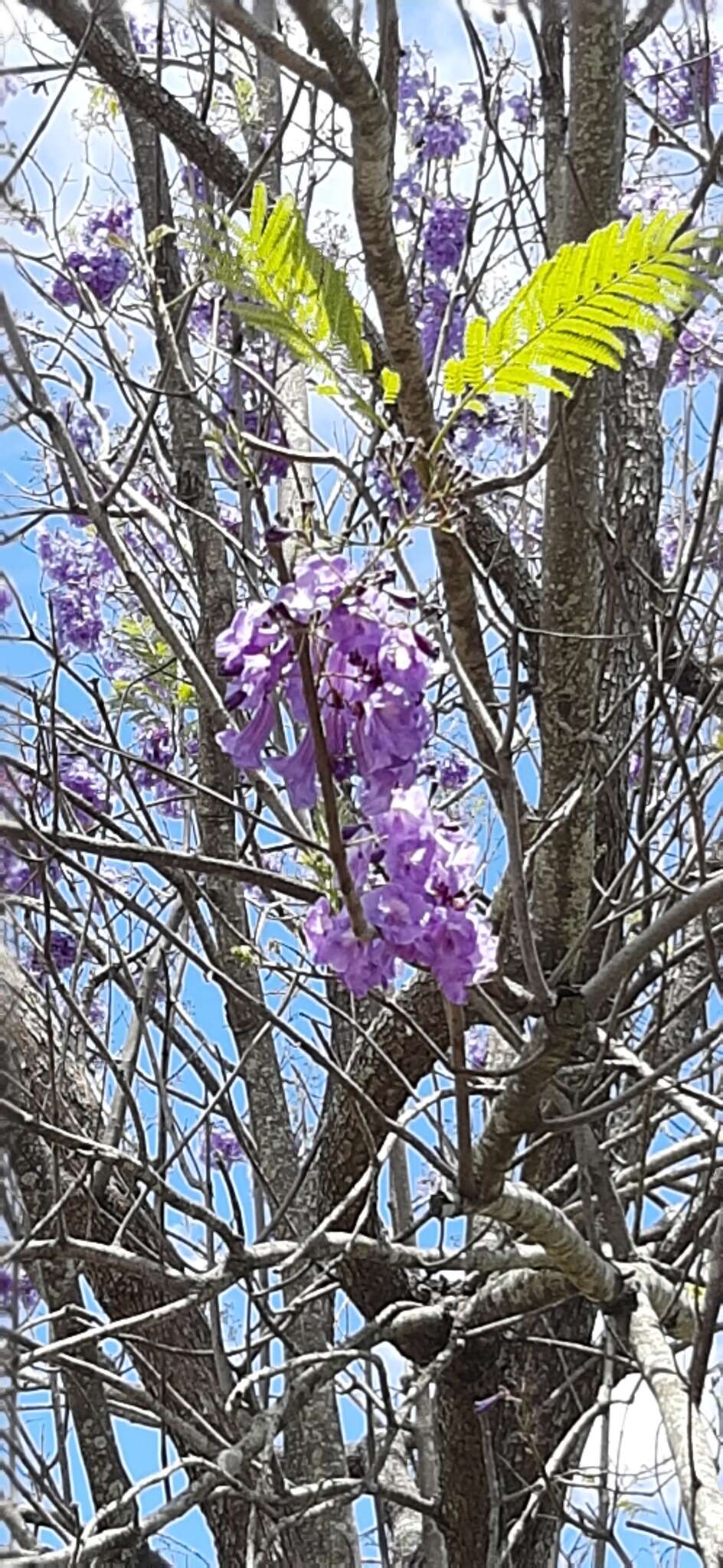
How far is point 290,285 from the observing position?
1.09 m

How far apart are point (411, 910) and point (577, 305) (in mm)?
412

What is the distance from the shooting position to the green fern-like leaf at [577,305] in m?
1.00

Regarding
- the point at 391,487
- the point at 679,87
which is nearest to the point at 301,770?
the point at 391,487

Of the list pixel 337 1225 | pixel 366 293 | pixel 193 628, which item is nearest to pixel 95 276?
pixel 366 293

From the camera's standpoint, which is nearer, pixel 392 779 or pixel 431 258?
pixel 392 779

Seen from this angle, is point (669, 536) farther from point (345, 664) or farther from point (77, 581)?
point (345, 664)

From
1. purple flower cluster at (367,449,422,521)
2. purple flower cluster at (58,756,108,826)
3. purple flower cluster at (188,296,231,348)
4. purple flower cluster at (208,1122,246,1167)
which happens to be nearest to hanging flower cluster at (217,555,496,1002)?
purple flower cluster at (367,449,422,521)

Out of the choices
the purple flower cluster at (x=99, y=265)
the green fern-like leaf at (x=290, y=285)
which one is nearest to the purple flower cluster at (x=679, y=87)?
the purple flower cluster at (x=99, y=265)

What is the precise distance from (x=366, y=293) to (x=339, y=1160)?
1.78 meters

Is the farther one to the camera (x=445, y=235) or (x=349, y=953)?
(x=445, y=235)

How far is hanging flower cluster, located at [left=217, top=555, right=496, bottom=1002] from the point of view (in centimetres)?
94

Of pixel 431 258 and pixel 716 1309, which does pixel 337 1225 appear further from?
pixel 431 258

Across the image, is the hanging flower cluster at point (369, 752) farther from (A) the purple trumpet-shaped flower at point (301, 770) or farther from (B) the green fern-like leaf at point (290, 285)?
(B) the green fern-like leaf at point (290, 285)

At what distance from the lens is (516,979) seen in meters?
2.59
